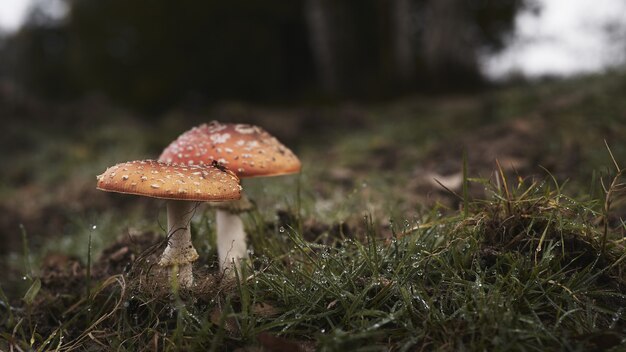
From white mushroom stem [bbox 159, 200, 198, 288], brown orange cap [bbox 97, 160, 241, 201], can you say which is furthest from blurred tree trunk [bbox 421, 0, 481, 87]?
brown orange cap [bbox 97, 160, 241, 201]

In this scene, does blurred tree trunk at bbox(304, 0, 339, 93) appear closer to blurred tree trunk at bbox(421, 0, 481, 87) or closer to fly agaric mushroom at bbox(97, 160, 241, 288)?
blurred tree trunk at bbox(421, 0, 481, 87)

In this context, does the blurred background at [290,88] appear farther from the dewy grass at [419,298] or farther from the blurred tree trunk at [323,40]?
the dewy grass at [419,298]

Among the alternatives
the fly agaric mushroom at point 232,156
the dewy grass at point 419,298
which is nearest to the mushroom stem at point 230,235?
the fly agaric mushroom at point 232,156

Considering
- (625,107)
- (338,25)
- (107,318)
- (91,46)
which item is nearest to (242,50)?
(338,25)

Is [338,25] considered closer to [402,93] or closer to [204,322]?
[402,93]

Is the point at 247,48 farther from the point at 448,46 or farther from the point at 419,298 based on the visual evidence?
the point at 419,298
